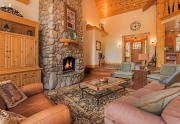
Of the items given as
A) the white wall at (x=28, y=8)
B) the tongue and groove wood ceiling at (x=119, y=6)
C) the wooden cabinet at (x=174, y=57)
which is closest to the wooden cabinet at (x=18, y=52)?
the white wall at (x=28, y=8)

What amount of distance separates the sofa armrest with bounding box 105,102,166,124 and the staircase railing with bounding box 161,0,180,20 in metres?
6.06

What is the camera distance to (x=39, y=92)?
208cm

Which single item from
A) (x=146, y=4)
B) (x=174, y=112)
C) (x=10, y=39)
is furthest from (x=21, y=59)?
(x=146, y=4)

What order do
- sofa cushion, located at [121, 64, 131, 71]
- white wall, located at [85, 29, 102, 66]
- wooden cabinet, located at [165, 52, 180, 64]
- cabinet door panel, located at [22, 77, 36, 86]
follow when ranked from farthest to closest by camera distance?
wooden cabinet, located at [165, 52, 180, 64], white wall, located at [85, 29, 102, 66], sofa cushion, located at [121, 64, 131, 71], cabinet door panel, located at [22, 77, 36, 86]

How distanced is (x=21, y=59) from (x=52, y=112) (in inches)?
108

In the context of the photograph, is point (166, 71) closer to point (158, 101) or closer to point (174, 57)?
point (158, 101)

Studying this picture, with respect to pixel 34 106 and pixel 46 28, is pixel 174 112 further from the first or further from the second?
pixel 46 28

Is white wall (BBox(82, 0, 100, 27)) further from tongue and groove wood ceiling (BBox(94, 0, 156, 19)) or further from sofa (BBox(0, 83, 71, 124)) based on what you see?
sofa (BBox(0, 83, 71, 124))

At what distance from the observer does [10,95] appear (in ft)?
5.27

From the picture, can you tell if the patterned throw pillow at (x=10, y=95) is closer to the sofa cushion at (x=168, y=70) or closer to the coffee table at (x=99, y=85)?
the coffee table at (x=99, y=85)

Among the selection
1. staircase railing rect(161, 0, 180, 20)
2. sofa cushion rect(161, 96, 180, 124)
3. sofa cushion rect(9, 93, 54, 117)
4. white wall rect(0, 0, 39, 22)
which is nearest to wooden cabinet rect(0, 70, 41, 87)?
sofa cushion rect(9, 93, 54, 117)

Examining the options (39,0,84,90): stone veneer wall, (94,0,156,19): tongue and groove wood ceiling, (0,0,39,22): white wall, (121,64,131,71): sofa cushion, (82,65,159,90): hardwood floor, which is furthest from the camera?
(94,0,156,19): tongue and groove wood ceiling

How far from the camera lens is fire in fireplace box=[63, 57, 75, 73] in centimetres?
461

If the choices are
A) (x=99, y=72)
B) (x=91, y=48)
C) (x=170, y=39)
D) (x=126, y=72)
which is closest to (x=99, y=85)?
→ (x=126, y=72)
